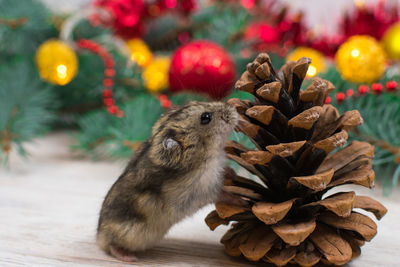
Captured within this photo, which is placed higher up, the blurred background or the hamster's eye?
the hamster's eye

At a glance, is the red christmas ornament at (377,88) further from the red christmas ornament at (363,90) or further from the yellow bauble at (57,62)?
the yellow bauble at (57,62)

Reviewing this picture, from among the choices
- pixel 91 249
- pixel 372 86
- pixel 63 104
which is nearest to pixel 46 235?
pixel 91 249

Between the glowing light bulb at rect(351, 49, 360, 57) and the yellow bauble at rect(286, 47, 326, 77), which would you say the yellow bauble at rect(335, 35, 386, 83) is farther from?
the yellow bauble at rect(286, 47, 326, 77)

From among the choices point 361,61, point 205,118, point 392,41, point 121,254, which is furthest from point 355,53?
point 121,254

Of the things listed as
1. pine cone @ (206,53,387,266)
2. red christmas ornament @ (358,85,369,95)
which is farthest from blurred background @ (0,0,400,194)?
pine cone @ (206,53,387,266)

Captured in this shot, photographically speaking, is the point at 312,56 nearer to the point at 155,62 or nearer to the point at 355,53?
the point at 355,53

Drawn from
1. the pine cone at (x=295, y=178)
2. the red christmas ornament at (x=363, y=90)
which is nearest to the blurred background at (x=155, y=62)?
the red christmas ornament at (x=363, y=90)
